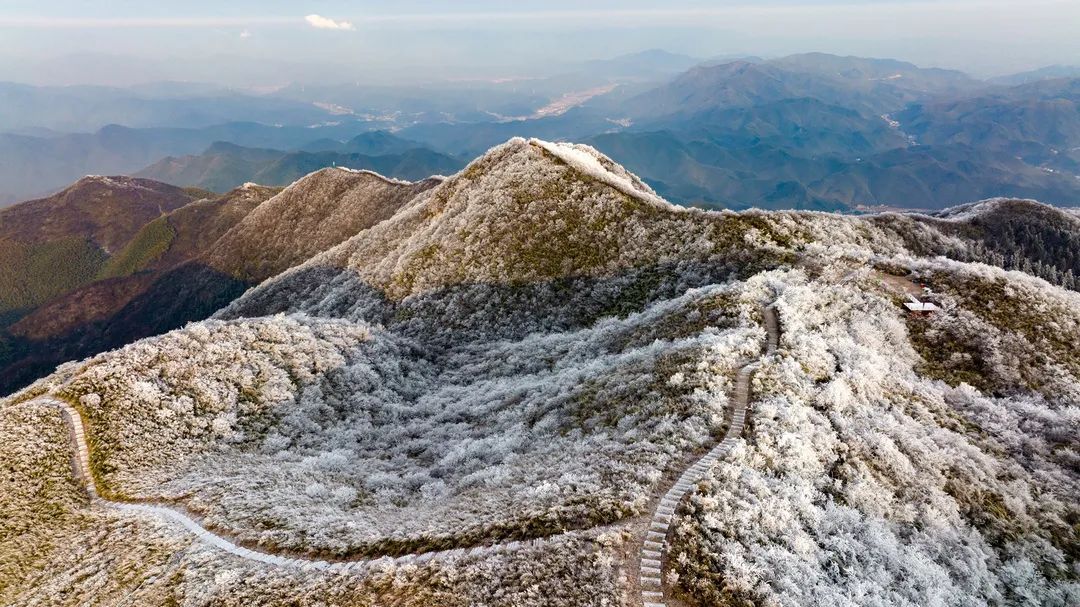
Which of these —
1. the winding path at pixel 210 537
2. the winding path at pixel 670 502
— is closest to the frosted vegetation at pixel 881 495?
the winding path at pixel 670 502

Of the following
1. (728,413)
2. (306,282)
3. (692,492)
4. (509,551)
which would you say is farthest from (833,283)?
(306,282)

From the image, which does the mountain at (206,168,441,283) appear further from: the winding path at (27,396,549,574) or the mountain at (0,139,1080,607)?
the winding path at (27,396,549,574)

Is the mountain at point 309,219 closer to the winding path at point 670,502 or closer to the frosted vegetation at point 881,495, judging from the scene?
the winding path at point 670,502

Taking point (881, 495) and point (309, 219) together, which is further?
point (309, 219)

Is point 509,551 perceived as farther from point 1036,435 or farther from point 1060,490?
point 1036,435

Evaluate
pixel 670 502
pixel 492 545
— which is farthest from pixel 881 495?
pixel 492 545

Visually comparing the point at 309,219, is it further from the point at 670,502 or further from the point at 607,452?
the point at 670,502

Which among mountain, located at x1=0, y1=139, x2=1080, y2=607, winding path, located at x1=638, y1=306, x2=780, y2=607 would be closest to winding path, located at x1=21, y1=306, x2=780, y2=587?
winding path, located at x1=638, y1=306, x2=780, y2=607
